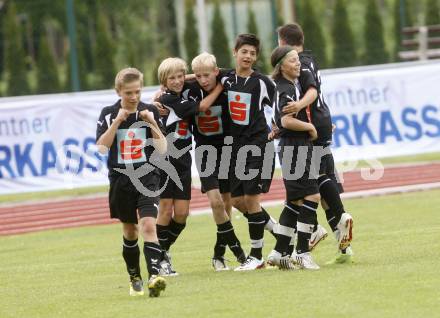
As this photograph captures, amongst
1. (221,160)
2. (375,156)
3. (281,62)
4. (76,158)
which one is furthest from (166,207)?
(375,156)

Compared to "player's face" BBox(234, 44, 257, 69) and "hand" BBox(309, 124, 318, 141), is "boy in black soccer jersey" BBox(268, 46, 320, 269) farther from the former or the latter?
"player's face" BBox(234, 44, 257, 69)

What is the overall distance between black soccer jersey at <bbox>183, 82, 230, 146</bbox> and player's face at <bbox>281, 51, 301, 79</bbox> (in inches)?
29.6

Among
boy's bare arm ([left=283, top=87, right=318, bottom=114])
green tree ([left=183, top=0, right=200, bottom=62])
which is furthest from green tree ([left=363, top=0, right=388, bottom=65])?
boy's bare arm ([left=283, top=87, right=318, bottom=114])

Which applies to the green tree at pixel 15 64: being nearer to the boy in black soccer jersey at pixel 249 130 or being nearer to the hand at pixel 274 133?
the boy in black soccer jersey at pixel 249 130

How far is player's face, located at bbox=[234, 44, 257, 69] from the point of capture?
1006 cm

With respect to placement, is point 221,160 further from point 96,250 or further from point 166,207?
point 96,250

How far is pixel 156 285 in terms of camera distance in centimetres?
859

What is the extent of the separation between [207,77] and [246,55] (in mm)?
411

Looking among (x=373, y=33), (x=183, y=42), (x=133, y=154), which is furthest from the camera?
(x=373, y=33)

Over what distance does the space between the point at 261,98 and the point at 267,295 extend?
2.33m

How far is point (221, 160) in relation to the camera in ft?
33.8

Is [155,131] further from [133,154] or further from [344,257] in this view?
[344,257]

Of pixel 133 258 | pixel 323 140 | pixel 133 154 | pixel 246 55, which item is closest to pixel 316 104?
pixel 323 140

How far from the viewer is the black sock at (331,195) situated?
10.3 metres
